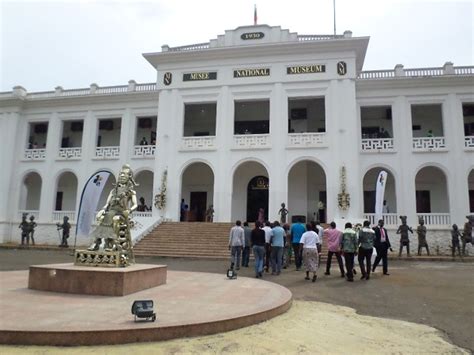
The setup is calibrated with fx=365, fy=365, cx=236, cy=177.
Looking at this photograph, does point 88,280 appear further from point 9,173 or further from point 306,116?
point 9,173

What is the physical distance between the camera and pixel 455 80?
1966 centimetres

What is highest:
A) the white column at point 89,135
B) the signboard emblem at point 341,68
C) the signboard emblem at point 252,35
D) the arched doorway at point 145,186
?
the signboard emblem at point 252,35

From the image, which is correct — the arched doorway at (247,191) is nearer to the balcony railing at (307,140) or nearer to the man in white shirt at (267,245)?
the balcony railing at (307,140)

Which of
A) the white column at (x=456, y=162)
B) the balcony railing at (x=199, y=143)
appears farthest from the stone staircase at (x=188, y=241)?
the white column at (x=456, y=162)

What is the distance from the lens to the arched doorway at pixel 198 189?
23953 millimetres

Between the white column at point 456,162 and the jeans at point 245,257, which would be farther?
the white column at point 456,162

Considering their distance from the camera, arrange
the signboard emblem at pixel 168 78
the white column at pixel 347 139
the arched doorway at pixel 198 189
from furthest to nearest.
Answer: the arched doorway at pixel 198 189 < the signboard emblem at pixel 168 78 < the white column at pixel 347 139

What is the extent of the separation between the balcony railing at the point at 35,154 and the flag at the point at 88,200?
1261cm

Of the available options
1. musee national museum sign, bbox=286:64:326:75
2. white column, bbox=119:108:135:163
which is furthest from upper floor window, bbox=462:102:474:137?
white column, bbox=119:108:135:163

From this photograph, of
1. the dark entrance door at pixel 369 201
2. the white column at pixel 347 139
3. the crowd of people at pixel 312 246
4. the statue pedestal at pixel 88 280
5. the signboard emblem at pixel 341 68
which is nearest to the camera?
the statue pedestal at pixel 88 280

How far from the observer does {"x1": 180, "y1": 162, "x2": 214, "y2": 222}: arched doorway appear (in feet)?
78.6

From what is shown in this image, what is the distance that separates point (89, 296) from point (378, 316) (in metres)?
4.75

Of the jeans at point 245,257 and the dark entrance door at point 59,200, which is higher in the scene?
the dark entrance door at point 59,200

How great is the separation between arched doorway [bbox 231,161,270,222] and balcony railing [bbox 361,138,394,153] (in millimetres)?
5996
